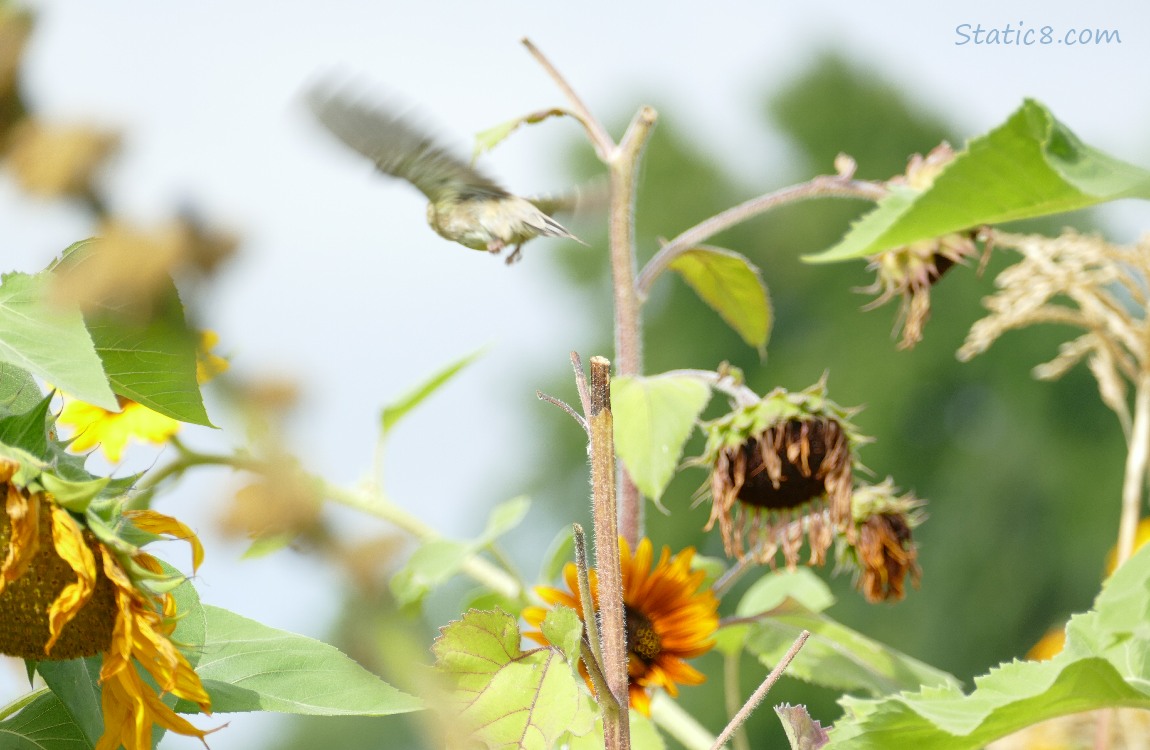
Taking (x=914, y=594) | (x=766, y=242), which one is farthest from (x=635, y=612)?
(x=766, y=242)

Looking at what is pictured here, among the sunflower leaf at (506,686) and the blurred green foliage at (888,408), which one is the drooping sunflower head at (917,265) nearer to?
the sunflower leaf at (506,686)

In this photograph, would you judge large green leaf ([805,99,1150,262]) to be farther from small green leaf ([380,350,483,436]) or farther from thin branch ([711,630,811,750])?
small green leaf ([380,350,483,436])

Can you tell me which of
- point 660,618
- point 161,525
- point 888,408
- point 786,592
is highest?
point 161,525

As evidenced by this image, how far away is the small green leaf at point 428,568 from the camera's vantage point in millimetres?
478

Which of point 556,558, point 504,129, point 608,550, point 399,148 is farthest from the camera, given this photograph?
point 556,558

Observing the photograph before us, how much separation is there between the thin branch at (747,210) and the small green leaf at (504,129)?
0.20 feet

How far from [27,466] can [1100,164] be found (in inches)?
7.7

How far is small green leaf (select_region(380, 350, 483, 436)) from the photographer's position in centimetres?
56

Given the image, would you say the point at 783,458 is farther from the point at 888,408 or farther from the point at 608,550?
the point at 888,408

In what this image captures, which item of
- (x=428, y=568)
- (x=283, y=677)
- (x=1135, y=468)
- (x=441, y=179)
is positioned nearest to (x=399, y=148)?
(x=441, y=179)

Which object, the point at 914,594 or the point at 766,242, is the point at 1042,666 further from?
the point at 766,242

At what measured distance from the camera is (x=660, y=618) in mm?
383

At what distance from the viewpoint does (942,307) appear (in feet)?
18.5

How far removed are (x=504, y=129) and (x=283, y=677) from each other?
0.22 metres
